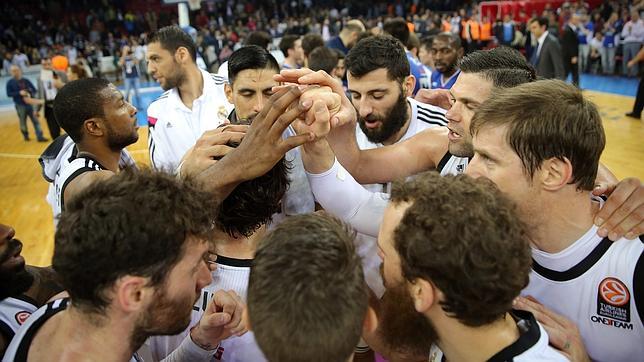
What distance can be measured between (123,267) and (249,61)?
2599mm

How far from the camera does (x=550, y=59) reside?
397 inches

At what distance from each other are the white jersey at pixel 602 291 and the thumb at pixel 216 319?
1.24m

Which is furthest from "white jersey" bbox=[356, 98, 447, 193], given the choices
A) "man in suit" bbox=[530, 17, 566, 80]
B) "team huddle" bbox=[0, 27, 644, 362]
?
"man in suit" bbox=[530, 17, 566, 80]

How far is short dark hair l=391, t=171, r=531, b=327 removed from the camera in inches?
54.9

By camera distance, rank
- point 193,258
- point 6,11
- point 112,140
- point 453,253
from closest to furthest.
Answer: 1. point 453,253
2. point 193,258
3. point 112,140
4. point 6,11

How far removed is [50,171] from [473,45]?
56.7ft

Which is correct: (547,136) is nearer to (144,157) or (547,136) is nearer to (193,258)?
(193,258)

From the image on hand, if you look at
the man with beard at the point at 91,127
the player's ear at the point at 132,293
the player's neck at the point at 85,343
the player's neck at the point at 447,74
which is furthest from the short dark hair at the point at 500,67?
the player's neck at the point at 447,74

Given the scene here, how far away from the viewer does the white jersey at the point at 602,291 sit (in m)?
1.82

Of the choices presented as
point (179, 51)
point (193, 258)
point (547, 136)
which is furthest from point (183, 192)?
point (179, 51)

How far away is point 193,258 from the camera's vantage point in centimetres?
160

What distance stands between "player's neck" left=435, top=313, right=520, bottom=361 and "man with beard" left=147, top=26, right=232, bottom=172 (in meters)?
3.53

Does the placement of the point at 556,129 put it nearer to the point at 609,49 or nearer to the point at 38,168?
the point at 38,168

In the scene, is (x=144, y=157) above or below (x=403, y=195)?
below
